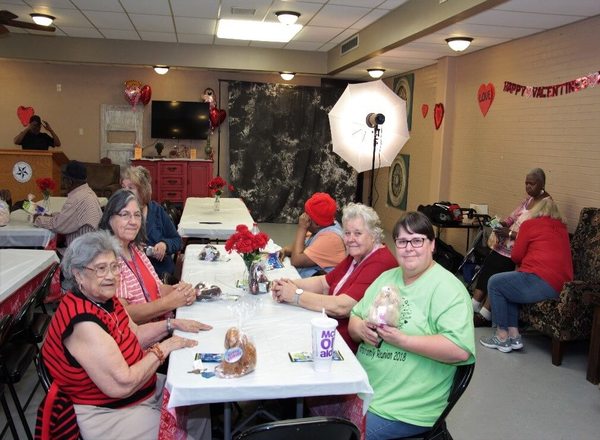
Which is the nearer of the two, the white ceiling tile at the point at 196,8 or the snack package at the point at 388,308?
the snack package at the point at 388,308

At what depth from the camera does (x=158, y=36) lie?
27.2ft

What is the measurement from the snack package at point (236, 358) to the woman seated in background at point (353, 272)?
0.72 meters

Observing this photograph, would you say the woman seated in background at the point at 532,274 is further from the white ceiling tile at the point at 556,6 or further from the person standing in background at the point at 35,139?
the person standing in background at the point at 35,139

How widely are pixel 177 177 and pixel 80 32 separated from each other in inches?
117

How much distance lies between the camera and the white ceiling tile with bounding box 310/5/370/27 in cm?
595

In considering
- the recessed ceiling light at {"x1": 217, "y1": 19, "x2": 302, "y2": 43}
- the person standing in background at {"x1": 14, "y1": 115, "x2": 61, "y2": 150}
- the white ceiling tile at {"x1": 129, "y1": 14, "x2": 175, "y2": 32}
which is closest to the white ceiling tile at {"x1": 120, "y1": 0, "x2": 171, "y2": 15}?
the white ceiling tile at {"x1": 129, "y1": 14, "x2": 175, "y2": 32}

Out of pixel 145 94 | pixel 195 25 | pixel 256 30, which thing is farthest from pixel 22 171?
pixel 256 30

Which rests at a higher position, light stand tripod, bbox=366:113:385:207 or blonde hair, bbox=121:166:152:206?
light stand tripod, bbox=366:113:385:207

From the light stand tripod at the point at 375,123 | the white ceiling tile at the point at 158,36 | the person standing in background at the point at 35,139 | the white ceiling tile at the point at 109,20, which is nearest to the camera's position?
the light stand tripod at the point at 375,123

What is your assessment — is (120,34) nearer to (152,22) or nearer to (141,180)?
(152,22)

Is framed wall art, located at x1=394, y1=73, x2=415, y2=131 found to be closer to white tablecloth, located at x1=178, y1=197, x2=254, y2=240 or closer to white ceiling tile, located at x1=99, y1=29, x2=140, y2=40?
white tablecloth, located at x1=178, y1=197, x2=254, y2=240

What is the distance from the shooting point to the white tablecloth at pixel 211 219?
494cm

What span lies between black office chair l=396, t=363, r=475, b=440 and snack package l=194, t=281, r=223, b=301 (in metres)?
1.21

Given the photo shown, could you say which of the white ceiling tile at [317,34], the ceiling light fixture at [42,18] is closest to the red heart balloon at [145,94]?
the ceiling light fixture at [42,18]
